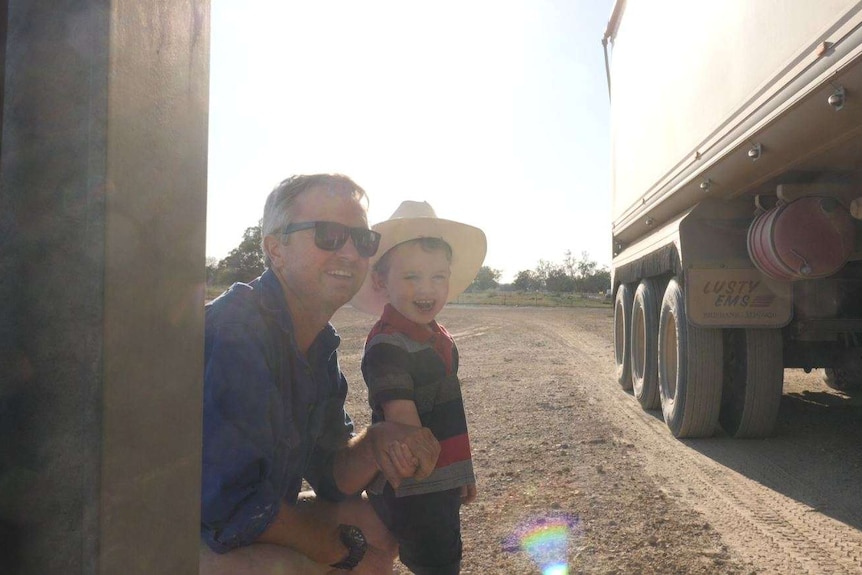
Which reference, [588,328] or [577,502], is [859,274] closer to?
[577,502]

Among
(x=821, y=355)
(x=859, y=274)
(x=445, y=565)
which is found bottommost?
(x=445, y=565)

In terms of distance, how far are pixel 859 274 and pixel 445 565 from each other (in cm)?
438

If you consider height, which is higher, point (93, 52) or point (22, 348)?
point (93, 52)

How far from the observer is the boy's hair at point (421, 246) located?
7.45ft

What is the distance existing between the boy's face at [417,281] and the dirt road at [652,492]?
49.9 inches

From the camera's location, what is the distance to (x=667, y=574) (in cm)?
259

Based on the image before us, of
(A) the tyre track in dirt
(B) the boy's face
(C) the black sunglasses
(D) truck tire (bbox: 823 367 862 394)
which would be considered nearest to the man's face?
(C) the black sunglasses

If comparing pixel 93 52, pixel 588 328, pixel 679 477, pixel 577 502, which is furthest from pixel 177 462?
pixel 588 328

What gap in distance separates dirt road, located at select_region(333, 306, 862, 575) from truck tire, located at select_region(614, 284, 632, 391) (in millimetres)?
866

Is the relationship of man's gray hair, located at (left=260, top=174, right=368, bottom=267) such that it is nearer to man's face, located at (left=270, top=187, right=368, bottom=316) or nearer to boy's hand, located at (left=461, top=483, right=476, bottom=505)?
man's face, located at (left=270, top=187, right=368, bottom=316)

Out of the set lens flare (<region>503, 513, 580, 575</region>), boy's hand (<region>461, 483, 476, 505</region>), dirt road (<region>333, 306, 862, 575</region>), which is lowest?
lens flare (<region>503, 513, 580, 575</region>)

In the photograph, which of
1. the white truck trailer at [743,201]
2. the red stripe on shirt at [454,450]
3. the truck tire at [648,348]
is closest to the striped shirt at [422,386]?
the red stripe on shirt at [454,450]

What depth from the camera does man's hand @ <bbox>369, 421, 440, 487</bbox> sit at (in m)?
1.73

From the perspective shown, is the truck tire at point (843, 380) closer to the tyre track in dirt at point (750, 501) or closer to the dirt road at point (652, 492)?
the dirt road at point (652, 492)
